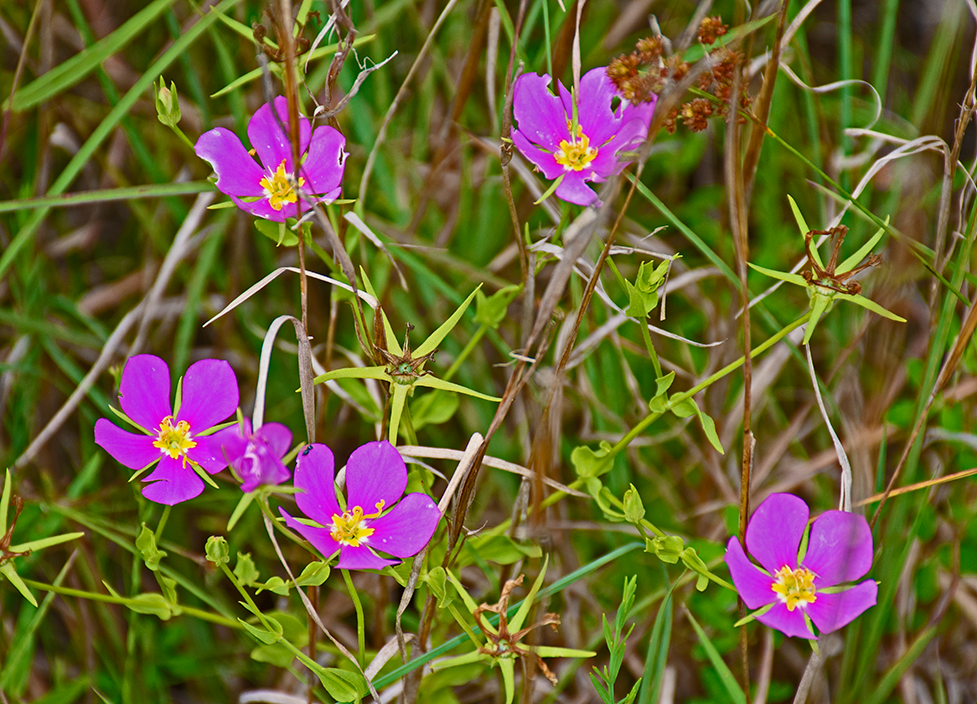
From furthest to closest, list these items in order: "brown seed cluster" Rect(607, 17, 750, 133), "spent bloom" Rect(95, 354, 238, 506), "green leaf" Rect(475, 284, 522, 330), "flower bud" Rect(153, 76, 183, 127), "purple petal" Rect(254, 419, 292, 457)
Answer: "green leaf" Rect(475, 284, 522, 330)
"spent bloom" Rect(95, 354, 238, 506)
"flower bud" Rect(153, 76, 183, 127)
"brown seed cluster" Rect(607, 17, 750, 133)
"purple petal" Rect(254, 419, 292, 457)

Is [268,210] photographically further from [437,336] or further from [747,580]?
[747,580]

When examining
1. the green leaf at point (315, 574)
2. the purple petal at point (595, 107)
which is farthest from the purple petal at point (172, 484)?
the purple petal at point (595, 107)

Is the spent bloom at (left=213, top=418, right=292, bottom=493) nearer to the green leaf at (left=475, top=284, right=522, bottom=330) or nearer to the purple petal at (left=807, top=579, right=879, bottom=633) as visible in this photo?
the green leaf at (left=475, top=284, right=522, bottom=330)

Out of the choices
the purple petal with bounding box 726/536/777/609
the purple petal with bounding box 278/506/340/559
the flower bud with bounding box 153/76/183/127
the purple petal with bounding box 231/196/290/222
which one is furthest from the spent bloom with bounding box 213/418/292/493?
the purple petal with bounding box 726/536/777/609

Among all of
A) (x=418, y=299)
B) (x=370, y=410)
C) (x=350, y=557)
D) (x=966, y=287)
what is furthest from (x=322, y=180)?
Answer: (x=966, y=287)

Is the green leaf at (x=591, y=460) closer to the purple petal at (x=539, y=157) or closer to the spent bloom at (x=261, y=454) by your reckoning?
the purple petal at (x=539, y=157)

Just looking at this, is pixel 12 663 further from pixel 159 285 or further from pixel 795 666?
pixel 795 666
